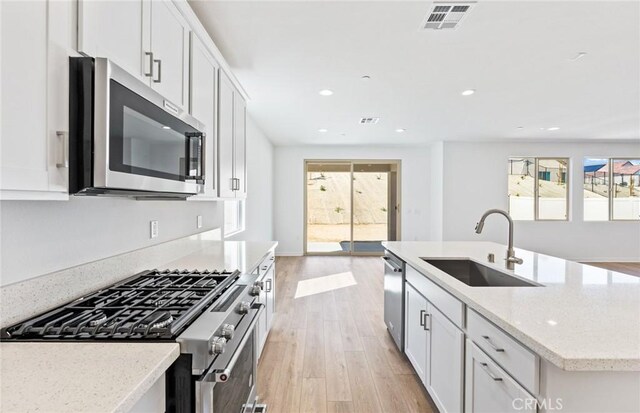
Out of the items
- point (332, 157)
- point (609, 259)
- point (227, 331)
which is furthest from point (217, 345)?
point (609, 259)

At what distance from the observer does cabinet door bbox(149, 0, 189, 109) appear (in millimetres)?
1634

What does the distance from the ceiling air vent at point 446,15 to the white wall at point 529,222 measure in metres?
5.46

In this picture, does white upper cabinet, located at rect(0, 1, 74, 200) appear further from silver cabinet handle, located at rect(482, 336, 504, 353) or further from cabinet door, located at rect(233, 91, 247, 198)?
cabinet door, located at rect(233, 91, 247, 198)

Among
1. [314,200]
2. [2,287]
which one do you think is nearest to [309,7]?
[2,287]

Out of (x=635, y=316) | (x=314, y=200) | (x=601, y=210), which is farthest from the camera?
(x=314, y=200)

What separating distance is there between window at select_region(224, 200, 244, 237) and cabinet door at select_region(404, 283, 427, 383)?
2.55 m

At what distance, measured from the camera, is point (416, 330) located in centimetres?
243

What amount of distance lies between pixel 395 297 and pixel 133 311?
7.27 feet

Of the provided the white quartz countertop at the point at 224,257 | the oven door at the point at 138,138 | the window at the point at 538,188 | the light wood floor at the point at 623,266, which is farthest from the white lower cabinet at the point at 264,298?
the light wood floor at the point at 623,266

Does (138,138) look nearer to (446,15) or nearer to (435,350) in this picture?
A: (435,350)

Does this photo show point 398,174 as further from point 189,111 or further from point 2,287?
point 2,287

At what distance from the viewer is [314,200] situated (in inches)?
325

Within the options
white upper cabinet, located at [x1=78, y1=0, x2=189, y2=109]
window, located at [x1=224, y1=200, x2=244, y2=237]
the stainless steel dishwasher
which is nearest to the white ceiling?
white upper cabinet, located at [x1=78, y1=0, x2=189, y2=109]

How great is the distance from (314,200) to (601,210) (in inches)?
259
